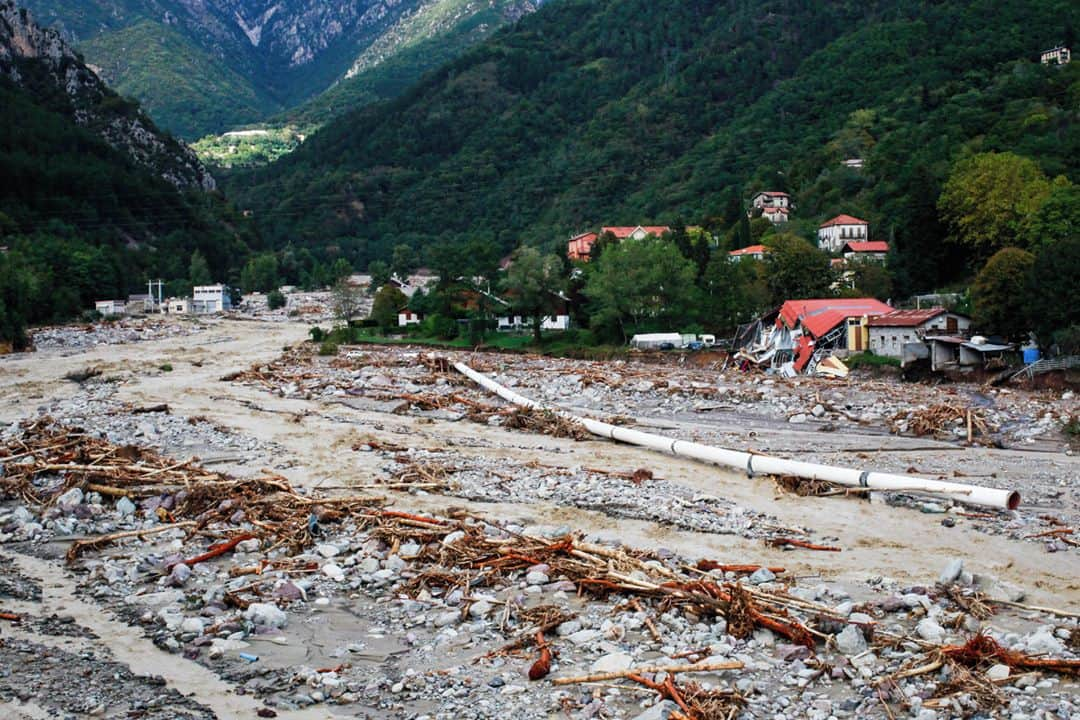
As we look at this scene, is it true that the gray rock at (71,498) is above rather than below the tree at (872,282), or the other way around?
below

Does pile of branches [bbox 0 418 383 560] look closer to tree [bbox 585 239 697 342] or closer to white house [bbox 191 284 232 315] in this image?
tree [bbox 585 239 697 342]

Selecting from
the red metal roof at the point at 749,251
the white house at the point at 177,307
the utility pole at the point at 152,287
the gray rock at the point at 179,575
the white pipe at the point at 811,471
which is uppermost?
the red metal roof at the point at 749,251

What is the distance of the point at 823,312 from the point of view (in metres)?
46.8

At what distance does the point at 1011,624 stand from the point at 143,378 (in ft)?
128

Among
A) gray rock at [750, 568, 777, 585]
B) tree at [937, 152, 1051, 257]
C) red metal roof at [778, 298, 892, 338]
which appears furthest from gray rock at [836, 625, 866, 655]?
tree at [937, 152, 1051, 257]

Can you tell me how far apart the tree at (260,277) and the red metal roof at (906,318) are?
4201 inches

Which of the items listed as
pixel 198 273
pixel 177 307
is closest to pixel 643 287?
pixel 177 307

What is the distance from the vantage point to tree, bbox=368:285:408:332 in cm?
7112

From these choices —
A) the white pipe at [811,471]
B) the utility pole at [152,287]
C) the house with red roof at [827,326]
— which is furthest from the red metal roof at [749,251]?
the utility pole at [152,287]

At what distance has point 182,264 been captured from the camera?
13612 centimetres

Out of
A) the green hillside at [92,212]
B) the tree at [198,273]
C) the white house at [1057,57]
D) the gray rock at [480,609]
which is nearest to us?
the gray rock at [480,609]

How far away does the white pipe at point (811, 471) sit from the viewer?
17609mm

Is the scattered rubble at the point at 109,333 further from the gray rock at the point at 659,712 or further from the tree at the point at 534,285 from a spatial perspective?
the gray rock at the point at 659,712

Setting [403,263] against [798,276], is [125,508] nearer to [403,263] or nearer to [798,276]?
[798,276]
